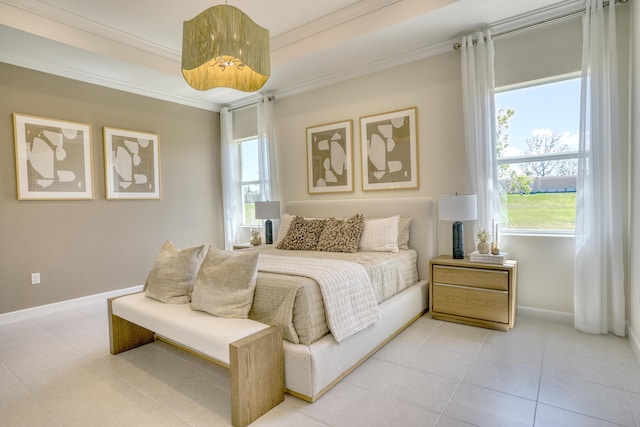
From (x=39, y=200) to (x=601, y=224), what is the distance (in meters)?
5.55

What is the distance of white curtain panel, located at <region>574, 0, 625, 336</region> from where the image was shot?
8.91ft

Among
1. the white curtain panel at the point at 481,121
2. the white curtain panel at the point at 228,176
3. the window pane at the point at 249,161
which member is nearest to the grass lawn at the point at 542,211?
the white curtain panel at the point at 481,121

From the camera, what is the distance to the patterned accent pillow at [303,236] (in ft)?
12.3

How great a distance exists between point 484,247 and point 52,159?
4.73 meters

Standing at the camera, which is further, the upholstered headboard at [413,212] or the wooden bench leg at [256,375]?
the upholstered headboard at [413,212]

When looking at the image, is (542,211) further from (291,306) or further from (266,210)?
(266,210)

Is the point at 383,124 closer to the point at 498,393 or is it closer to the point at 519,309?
the point at 519,309

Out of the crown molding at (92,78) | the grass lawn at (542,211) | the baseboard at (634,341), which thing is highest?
the crown molding at (92,78)

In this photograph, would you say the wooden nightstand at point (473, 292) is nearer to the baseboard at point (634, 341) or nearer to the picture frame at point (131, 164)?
the baseboard at point (634, 341)

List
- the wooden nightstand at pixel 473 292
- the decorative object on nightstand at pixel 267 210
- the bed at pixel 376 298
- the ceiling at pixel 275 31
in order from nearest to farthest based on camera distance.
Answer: the bed at pixel 376 298 < the wooden nightstand at pixel 473 292 < the ceiling at pixel 275 31 < the decorative object on nightstand at pixel 267 210

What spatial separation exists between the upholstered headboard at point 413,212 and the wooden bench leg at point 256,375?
2175 millimetres

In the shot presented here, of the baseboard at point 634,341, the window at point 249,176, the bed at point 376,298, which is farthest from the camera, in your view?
the window at point 249,176

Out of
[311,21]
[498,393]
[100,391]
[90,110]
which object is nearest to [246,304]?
[100,391]

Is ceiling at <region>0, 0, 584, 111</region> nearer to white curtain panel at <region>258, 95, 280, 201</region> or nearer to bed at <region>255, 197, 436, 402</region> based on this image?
white curtain panel at <region>258, 95, 280, 201</region>
